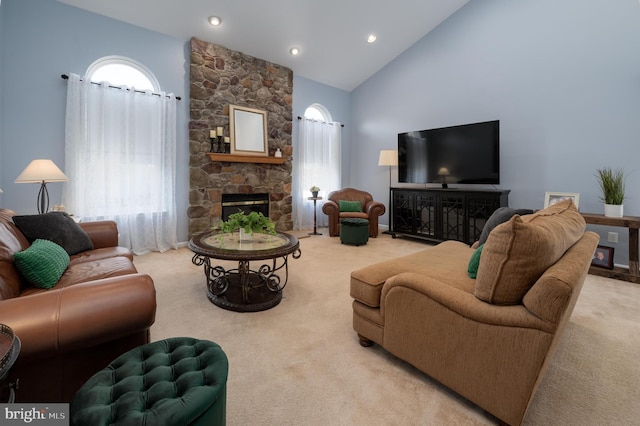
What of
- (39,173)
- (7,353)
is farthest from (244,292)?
(39,173)

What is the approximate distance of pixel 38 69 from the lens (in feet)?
11.1

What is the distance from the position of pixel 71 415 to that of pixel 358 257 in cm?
341

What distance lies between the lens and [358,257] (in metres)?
4.03

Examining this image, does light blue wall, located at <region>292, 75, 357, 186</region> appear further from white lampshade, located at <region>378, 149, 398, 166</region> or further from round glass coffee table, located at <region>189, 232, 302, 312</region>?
round glass coffee table, located at <region>189, 232, 302, 312</region>

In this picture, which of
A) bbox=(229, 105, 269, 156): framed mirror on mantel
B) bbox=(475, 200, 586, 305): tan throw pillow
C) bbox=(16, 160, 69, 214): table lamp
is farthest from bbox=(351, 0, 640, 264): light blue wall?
bbox=(16, 160, 69, 214): table lamp

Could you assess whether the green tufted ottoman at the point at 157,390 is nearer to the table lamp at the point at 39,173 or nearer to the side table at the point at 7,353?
the side table at the point at 7,353

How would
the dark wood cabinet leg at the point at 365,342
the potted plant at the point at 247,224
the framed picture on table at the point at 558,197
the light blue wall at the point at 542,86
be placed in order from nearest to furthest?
the dark wood cabinet leg at the point at 365,342 < the potted plant at the point at 247,224 < the light blue wall at the point at 542,86 < the framed picture on table at the point at 558,197

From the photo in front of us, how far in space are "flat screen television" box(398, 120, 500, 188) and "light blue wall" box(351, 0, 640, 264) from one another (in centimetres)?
40

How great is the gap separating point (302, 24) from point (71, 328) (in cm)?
472

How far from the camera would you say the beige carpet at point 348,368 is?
1374mm

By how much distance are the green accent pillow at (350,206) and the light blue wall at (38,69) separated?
3983mm

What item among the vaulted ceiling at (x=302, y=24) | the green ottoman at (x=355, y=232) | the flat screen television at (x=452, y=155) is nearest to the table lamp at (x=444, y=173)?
the flat screen television at (x=452, y=155)

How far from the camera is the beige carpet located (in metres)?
1.37

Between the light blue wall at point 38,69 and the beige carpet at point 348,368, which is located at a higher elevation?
the light blue wall at point 38,69
